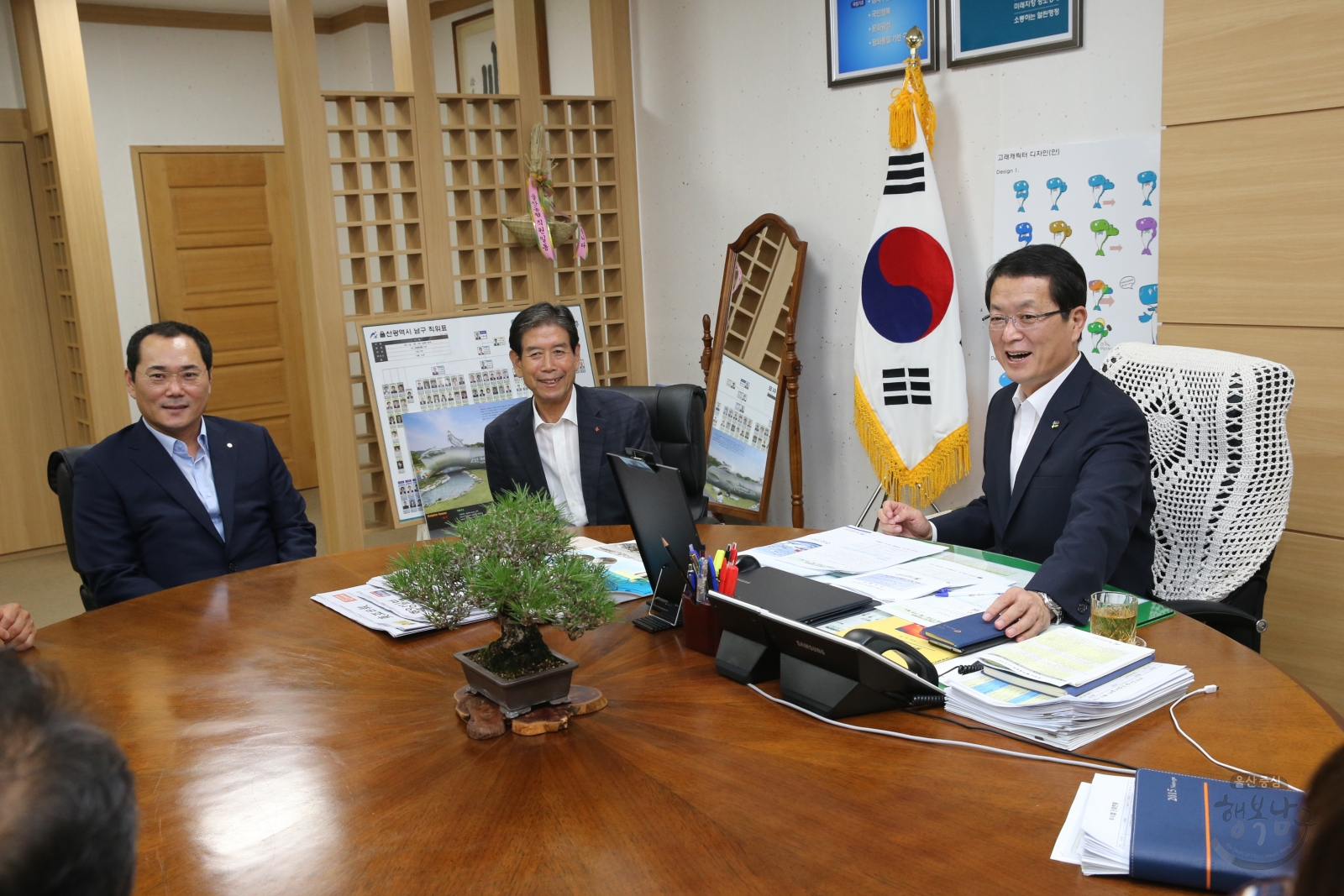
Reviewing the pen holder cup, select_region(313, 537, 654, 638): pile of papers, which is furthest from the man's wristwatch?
select_region(313, 537, 654, 638): pile of papers

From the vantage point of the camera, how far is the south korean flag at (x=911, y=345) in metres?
3.84

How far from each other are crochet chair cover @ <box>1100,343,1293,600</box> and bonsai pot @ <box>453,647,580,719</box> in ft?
5.29

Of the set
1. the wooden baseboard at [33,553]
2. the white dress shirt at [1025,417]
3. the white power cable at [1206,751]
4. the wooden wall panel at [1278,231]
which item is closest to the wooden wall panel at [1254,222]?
the wooden wall panel at [1278,231]

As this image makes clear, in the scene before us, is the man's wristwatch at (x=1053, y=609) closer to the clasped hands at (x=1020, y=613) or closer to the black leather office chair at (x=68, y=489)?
the clasped hands at (x=1020, y=613)

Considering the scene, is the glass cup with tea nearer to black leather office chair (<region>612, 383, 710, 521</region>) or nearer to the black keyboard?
the black keyboard

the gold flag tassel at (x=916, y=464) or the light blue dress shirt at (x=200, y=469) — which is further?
the gold flag tassel at (x=916, y=464)

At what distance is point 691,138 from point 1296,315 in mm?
3028

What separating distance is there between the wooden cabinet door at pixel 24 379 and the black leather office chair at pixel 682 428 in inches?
159

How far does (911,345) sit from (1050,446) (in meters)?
1.61

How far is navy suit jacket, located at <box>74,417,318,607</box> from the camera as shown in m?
2.75

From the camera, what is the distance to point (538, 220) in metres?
4.82

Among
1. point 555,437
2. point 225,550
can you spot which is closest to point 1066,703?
point 555,437

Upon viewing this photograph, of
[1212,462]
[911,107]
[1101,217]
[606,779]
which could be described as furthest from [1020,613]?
[911,107]

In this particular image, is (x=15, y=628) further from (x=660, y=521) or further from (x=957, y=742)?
(x=957, y=742)
